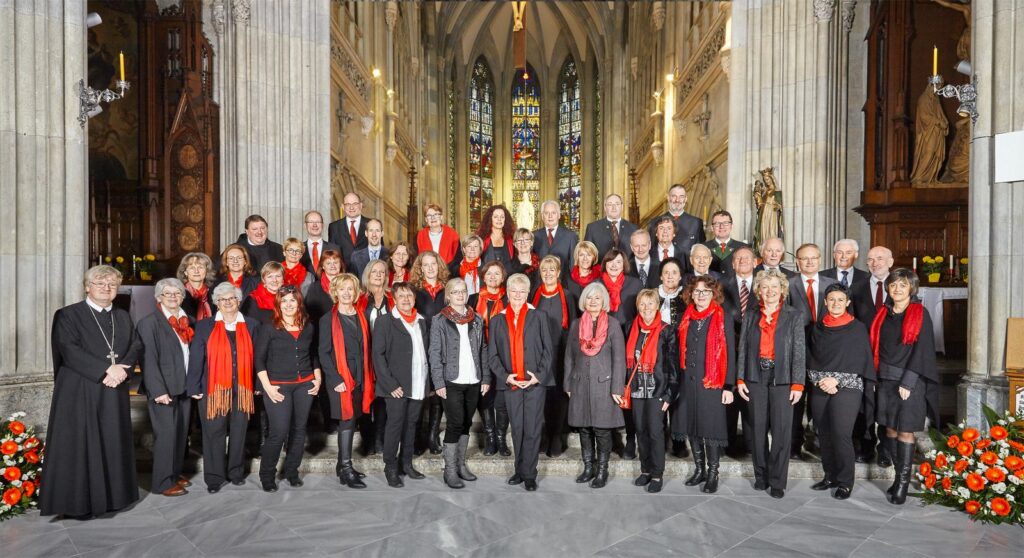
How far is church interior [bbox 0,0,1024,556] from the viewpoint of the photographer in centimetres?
500

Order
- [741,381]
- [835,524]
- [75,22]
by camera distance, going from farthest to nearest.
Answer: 1. [75,22]
2. [741,381]
3. [835,524]

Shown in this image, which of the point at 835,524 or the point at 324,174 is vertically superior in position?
the point at 324,174

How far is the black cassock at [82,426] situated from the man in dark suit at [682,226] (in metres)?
4.13

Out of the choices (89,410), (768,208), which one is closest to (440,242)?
(89,410)

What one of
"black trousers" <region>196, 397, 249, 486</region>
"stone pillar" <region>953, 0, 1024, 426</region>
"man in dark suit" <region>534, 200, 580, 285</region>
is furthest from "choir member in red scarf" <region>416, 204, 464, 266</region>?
"stone pillar" <region>953, 0, 1024, 426</region>

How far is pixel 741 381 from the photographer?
181 inches

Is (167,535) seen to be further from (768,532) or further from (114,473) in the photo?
(768,532)

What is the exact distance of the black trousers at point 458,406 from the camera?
4.71 meters

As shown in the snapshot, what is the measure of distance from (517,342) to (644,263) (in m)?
1.48

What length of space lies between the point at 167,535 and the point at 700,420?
11.0ft

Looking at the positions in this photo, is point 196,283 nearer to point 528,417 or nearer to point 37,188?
point 37,188

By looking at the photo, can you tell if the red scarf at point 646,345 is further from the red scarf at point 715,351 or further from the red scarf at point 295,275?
the red scarf at point 295,275

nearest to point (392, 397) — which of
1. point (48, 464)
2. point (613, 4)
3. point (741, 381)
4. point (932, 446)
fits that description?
point (48, 464)

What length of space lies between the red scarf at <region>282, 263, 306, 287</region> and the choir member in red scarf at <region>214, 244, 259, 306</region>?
0.24 metres
